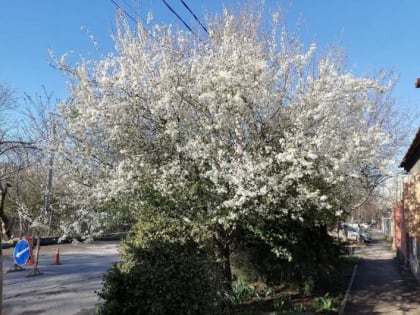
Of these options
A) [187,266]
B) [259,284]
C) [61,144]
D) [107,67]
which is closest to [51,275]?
[259,284]

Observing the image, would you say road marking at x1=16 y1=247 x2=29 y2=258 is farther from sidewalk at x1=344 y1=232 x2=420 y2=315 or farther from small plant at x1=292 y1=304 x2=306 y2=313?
sidewalk at x1=344 y1=232 x2=420 y2=315

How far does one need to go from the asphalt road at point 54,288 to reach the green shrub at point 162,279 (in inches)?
108

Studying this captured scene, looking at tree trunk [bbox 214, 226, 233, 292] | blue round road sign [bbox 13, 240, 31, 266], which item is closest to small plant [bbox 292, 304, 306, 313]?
tree trunk [bbox 214, 226, 233, 292]

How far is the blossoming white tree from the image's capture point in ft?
22.5

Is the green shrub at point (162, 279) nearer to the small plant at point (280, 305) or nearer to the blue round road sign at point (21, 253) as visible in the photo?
the small plant at point (280, 305)

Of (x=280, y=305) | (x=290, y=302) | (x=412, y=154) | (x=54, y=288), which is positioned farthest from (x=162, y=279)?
(x=412, y=154)

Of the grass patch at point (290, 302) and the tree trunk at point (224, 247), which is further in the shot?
the grass patch at point (290, 302)

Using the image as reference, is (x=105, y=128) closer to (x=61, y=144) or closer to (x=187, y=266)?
(x=61, y=144)

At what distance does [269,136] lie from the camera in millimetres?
7574

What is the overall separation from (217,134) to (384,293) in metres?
9.39

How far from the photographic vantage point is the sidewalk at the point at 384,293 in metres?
11.4

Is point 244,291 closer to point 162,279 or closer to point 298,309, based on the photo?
point 298,309

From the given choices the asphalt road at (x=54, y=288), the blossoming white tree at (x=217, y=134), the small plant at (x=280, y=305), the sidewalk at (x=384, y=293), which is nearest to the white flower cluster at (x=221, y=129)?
the blossoming white tree at (x=217, y=134)

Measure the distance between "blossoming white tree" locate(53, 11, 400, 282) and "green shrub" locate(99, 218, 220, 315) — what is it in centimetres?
91
